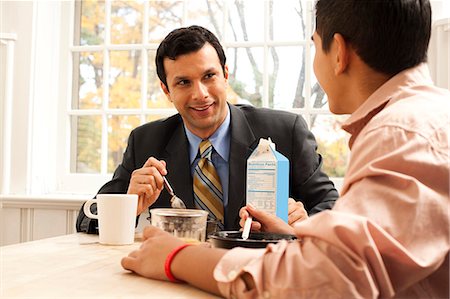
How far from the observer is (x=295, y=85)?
274cm

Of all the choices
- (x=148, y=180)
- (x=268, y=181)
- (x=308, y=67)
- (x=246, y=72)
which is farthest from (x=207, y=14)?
(x=268, y=181)

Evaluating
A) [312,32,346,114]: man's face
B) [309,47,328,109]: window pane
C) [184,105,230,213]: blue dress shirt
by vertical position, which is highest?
[309,47,328,109]: window pane

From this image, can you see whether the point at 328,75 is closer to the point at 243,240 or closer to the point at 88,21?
the point at 243,240

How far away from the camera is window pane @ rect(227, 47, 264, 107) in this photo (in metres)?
2.79

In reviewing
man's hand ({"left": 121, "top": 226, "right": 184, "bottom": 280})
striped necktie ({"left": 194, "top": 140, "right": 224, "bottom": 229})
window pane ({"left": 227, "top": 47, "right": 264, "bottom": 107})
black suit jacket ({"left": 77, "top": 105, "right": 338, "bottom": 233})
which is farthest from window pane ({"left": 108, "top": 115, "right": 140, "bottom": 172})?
man's hand ({"left": 121, "top": 226, "right": 184, "bottom": 280})

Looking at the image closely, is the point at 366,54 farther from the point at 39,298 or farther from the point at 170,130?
the point at 170,130

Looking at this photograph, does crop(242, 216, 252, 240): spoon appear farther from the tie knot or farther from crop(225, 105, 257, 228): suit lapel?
the tie knot

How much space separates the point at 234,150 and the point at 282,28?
1.03 m

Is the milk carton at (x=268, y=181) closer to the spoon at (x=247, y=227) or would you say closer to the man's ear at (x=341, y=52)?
the spoon at (x=247, y=227)

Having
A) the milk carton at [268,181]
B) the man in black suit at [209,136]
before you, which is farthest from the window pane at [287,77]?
the milk carton at [268,181]

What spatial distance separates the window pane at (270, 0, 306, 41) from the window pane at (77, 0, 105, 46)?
2.92ft

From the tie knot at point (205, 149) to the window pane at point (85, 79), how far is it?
1.16m

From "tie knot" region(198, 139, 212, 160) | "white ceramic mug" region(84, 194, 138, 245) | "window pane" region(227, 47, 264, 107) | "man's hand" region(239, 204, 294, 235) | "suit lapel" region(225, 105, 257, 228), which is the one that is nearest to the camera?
"man's hand" region(239, 204, 294, 235)

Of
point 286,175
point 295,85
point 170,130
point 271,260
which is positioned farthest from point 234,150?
point 271,260
